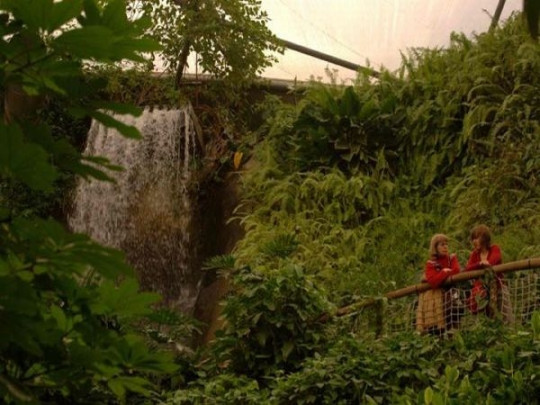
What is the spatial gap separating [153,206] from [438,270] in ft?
25.4

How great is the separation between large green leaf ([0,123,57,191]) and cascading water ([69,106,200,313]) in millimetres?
12381

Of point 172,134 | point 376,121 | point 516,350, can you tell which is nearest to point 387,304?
point 516,350

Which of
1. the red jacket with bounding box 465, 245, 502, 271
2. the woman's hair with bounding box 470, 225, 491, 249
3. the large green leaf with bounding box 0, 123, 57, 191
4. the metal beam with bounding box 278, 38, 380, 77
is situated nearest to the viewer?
the large green leaf with bounding box 0, 123, 57, 191

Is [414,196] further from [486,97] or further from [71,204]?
[71,204]

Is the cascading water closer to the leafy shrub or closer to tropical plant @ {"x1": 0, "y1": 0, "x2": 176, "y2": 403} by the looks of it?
the leafy shrub

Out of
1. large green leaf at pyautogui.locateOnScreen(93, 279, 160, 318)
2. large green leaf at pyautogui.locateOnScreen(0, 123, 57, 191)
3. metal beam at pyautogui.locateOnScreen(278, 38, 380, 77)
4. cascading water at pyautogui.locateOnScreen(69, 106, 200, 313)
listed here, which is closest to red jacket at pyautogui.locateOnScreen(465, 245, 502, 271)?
cascading water at pyautogui.locateOnScreen(69, 106, 200, 313)

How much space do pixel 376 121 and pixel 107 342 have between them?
39.2ft

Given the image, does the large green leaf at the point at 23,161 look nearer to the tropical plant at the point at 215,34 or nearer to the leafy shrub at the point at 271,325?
the leafy shrub at the point at 271,325

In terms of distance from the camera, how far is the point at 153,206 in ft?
48.3

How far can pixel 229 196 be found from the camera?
14.2 meters

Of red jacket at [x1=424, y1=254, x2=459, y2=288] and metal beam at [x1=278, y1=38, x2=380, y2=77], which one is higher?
metal beam at [x1=278, y1=38, x2=380, y2=77]

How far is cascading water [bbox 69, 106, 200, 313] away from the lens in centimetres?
1390

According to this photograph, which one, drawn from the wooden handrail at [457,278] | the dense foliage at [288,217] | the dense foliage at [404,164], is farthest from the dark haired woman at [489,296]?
the dense foliage at [404,164]

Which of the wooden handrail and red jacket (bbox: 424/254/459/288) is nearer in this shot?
the wooden handrail
